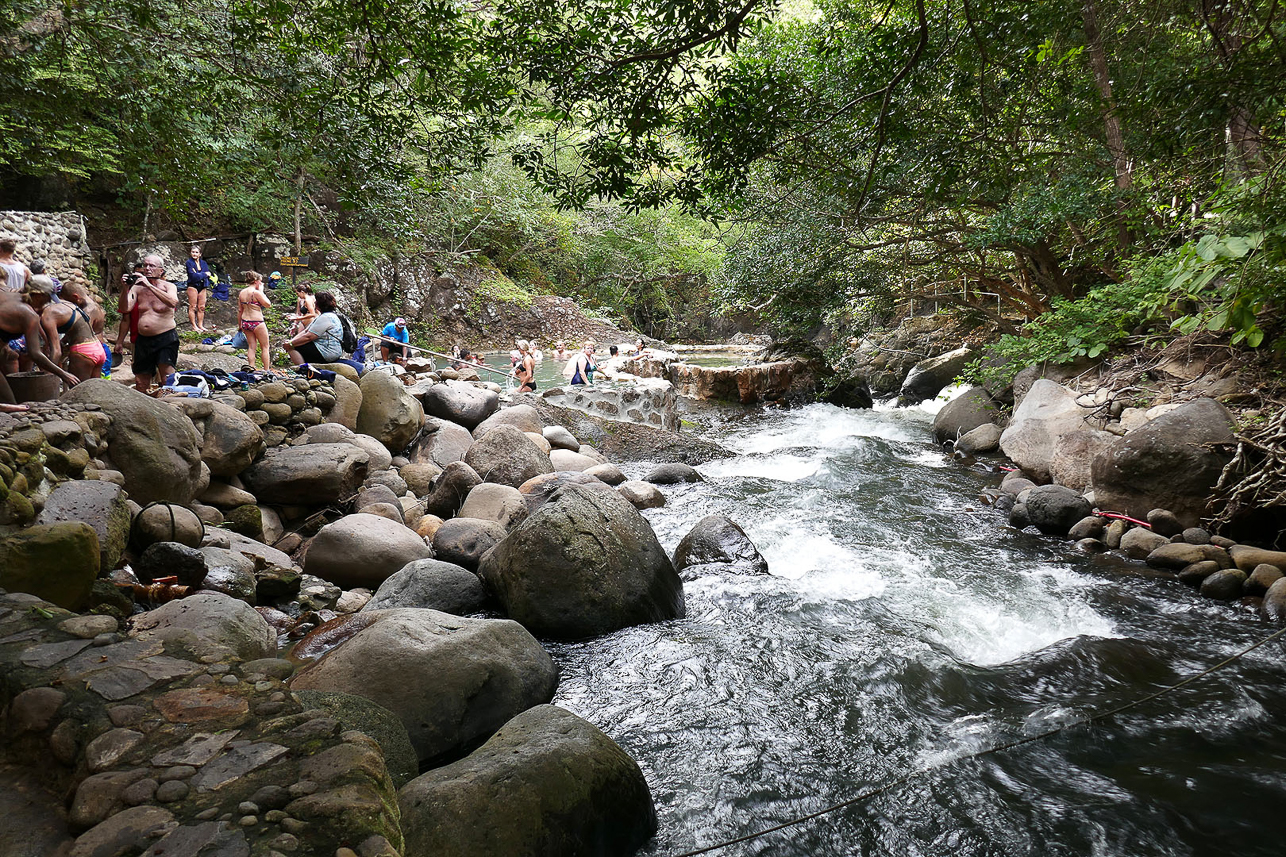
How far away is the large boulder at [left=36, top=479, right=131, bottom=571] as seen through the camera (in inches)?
155

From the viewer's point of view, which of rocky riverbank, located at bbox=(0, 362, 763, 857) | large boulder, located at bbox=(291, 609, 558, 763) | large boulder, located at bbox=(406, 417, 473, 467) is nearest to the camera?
rocky riverbank, located at bbox=(0, 362, 763, 857)

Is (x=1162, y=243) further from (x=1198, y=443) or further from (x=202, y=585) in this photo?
(x=202, y=585)

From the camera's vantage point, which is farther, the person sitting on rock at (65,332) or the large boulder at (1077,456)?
the large boulder at (1077,456)

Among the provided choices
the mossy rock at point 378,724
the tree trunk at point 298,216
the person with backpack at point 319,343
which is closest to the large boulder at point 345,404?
the person with backpack at point 319,343

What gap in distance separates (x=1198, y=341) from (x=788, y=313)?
21.2ft

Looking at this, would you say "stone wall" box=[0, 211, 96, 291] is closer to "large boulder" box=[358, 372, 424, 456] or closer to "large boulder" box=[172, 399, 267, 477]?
"large boulder" box=[358, 372, 424, 456]

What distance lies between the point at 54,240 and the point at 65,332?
10.8m

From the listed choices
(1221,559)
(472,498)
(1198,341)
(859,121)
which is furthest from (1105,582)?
(472,498)

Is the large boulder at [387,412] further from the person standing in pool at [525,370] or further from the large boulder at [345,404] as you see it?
the person standing in pool at [525,370]

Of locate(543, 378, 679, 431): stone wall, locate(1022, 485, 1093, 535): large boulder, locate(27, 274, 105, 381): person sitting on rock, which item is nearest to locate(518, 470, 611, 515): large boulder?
locate(543, 378, 679, 431): stone wall

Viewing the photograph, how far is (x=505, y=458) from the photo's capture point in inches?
315

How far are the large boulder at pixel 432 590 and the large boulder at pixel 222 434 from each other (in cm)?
206

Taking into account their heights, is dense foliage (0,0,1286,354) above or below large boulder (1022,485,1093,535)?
above

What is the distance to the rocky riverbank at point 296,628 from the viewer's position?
6.40 ft
